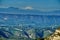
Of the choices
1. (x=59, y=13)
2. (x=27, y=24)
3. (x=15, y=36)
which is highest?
(x=59, y=13)

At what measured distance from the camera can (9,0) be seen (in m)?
1.45

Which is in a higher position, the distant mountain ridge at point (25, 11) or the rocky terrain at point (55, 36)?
the distant mountain ridge at point (25, 11)

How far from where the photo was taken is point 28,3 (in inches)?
57.6

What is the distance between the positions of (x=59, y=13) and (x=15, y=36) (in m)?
0.54

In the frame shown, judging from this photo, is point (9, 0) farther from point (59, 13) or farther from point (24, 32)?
point (59, 13)

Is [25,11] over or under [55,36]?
over

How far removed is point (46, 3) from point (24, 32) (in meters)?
0.40

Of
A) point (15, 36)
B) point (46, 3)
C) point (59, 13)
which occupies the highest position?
point (46, 3)

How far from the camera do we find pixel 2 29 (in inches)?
56.1

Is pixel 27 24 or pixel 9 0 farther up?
pixel 9 0

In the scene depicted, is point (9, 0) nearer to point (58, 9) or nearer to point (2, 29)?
point (2, 29)

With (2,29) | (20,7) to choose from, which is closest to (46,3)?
(20,7)

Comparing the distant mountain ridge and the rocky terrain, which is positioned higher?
the distant mountain ridge

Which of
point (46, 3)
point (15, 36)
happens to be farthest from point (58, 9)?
point (15, 36)
